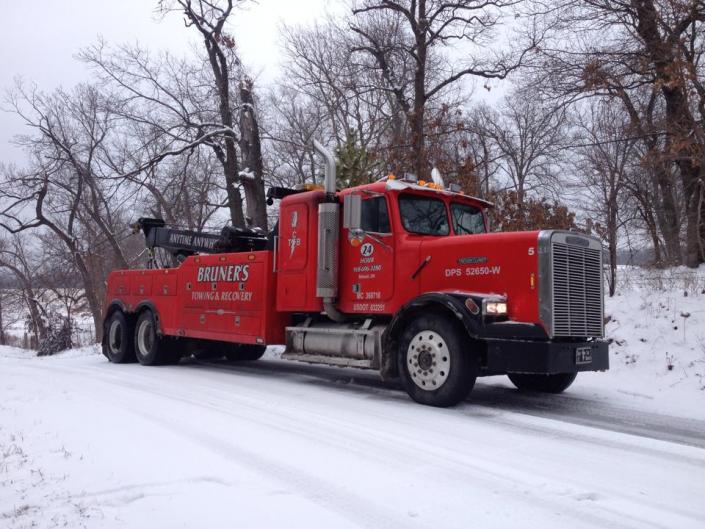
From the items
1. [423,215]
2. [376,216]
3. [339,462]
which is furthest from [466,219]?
[339,462]

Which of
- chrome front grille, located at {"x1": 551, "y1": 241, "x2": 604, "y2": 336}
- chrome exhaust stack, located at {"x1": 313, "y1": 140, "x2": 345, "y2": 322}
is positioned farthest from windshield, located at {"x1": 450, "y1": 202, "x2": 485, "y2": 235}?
chrome front grille, located at {"x1": 551, "y1": 241, "x2": 604, "y2": 336}

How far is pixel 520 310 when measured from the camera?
22.6ft

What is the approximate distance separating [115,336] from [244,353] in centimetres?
312

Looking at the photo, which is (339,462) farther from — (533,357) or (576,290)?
(576,290)

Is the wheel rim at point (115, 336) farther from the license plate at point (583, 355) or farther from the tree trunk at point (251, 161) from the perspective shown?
the license plate at point (583, 355)

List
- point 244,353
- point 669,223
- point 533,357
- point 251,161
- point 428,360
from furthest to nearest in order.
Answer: point 251,161 < point 669,223 < point 244,353 < point 428,360 < point 533,357

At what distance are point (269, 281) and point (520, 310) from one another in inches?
173

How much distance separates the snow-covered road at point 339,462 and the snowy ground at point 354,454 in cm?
2

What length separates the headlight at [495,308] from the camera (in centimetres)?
680

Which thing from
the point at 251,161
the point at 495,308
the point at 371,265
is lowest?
the point at 495,308

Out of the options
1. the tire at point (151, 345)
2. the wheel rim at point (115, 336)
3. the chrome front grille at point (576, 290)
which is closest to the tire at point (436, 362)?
the chrome front grille at point (576, 290)

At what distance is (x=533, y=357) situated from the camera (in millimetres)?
6574

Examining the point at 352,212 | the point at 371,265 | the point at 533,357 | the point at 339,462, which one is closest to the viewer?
the point at 339,462

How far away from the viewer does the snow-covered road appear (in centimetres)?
373
